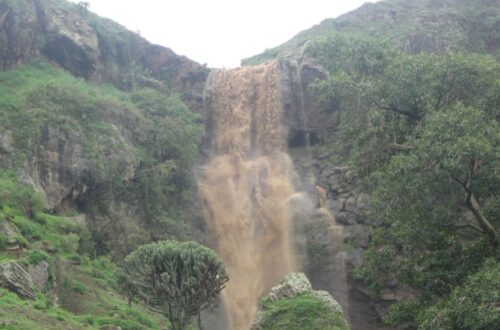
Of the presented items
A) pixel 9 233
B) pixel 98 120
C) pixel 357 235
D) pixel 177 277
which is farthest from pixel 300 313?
pixel 98 120

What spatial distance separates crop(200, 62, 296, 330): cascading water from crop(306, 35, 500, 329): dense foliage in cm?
1060

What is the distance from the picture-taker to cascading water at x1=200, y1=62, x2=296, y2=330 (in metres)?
31.8

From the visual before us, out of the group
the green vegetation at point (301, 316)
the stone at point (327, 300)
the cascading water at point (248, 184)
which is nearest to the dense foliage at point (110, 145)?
the cascading water at point (248, 184)

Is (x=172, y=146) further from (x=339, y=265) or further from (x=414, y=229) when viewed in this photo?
(x=414, y=229)

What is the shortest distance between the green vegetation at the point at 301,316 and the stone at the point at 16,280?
8.14 m

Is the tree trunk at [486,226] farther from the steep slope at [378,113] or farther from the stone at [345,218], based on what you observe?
the stone at [345,218]

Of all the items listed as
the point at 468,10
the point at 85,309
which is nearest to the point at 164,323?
the point at 85,309

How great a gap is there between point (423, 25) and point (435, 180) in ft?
106

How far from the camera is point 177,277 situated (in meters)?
19.1

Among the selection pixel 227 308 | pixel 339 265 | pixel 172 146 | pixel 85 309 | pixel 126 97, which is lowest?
pixel 227 308

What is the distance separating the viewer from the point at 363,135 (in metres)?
23.4

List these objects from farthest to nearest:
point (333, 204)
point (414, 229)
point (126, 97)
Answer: point (126, 97)
point (333, 204)
point (414, 229)

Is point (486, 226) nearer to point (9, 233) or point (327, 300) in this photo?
point (327, 300)

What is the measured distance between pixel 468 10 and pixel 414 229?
112 ft
